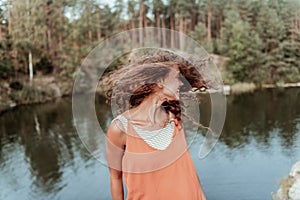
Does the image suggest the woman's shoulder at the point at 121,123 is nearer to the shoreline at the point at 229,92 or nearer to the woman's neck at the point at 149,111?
the woman's neck at the point at 149,111

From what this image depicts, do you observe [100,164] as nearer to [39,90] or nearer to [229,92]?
[39,90]

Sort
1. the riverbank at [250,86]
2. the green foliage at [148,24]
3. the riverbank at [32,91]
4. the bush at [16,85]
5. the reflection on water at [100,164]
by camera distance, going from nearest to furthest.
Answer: the reflection on water at [100,164] → the riverbank at [32,91] → the bush at [16,85] → the green foliage at [148,24] → the riverbank at [250,86]

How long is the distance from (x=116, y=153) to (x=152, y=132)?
0.24 feet

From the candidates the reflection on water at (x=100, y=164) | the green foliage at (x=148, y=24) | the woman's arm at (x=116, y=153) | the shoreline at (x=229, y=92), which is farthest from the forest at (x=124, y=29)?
the woman's arm at (x=116, y=153)

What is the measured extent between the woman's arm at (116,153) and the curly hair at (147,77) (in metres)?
0.05

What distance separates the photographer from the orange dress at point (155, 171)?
571 millimetres

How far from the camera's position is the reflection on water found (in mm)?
5305

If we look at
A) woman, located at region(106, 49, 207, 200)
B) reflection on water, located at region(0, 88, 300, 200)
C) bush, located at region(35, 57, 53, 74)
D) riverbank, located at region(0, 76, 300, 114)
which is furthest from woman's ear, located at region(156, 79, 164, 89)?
Result: bush, located at region(35, 57, 53, 74)

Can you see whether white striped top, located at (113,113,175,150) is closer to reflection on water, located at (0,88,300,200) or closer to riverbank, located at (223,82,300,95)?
reflection on water, located at (0,88,300,200)

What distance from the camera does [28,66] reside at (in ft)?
48.6

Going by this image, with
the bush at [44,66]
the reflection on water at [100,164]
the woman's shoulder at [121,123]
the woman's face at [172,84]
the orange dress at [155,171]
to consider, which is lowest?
the reflection on water at [100,164]

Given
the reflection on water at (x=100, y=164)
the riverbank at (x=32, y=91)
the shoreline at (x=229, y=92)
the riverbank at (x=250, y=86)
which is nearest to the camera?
the reflection on water at (x=100, y=164)

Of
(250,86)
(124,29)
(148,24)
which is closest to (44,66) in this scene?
(124,29)

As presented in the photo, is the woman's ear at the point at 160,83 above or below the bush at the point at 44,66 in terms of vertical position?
below
